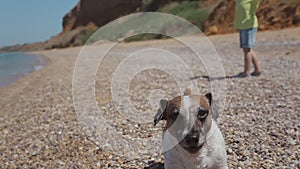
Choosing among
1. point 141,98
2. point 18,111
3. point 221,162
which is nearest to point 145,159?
point 221,162

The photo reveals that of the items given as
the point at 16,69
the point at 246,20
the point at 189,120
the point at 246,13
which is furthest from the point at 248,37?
the point at 16,69

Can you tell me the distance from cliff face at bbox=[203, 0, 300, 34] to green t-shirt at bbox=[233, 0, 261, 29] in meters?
14.8

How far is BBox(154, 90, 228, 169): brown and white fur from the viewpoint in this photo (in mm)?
2936

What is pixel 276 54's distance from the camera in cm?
1343

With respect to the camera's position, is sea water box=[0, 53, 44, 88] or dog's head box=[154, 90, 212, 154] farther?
sea water box=[0, 53, 44, 88]

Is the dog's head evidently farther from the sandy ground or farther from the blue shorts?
the blue shorts

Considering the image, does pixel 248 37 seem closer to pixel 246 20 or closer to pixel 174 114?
pixel 246 20

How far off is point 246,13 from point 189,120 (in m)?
5.71

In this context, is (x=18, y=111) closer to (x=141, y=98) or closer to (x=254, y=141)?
(x=141, y=98)

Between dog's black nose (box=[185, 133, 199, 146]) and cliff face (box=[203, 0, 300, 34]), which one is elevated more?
cliff face (box=[203, 0, 300, 34])

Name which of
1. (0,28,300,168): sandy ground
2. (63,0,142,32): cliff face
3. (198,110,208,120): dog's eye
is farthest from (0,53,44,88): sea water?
(63,0,142,32): cliff face

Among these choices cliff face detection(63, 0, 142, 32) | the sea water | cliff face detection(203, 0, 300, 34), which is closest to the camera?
cliff face detection(203, 0, 300, 34)

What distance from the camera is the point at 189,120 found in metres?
2.96

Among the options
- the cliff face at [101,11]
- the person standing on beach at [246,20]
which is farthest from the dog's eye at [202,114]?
the cliff face at [101,11]
